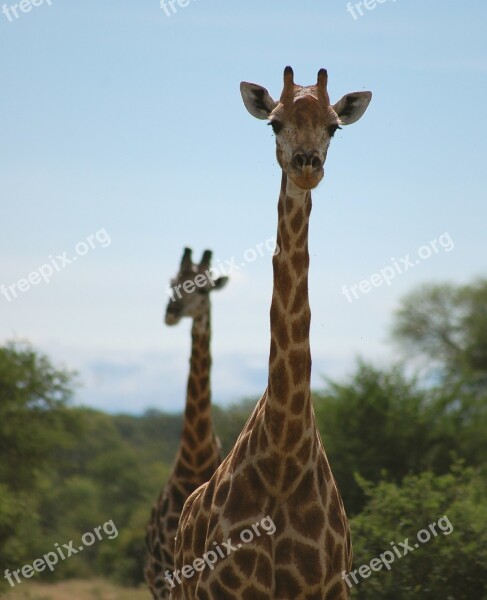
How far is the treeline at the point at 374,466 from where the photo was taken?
12.2m

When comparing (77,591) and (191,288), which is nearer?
(191,288)

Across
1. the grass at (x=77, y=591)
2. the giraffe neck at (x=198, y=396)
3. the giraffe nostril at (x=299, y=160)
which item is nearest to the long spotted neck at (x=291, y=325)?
the giraffe nostril at (x=299, y=160)

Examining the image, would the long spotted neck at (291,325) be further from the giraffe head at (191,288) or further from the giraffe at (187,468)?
the giraffe head at (191,288)

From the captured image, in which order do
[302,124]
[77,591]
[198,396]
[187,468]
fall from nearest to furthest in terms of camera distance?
[302,124]
[187,468]
[198,396]
[77,591]

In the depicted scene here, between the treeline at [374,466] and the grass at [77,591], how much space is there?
38 cm

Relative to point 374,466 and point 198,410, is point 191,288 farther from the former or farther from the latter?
A: point 374,466

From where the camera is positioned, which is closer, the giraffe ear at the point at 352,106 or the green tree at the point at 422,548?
the giraffe ear at the point at 352,106

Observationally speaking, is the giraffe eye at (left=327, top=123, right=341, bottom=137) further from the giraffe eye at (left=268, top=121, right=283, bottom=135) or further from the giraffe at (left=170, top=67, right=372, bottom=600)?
the giraffe eye at (left=268, top=121, right=283, bottom=135)

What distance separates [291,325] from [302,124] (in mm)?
1129

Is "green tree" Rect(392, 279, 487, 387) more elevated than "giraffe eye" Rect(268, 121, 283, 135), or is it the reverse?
"green tree" Rect(392, 279, 487, 387)

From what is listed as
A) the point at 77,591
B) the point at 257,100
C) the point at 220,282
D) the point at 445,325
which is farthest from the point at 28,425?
the point at 445,325

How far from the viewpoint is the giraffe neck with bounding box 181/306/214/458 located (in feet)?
35.7

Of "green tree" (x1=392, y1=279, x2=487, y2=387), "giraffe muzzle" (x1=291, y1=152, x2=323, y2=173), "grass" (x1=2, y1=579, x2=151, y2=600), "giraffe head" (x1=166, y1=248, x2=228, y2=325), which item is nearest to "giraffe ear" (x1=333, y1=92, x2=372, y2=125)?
"giraffe muzzle" (x1=291, y1=152, x2=323, y2=173)

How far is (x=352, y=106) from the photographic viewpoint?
7.30 metres
